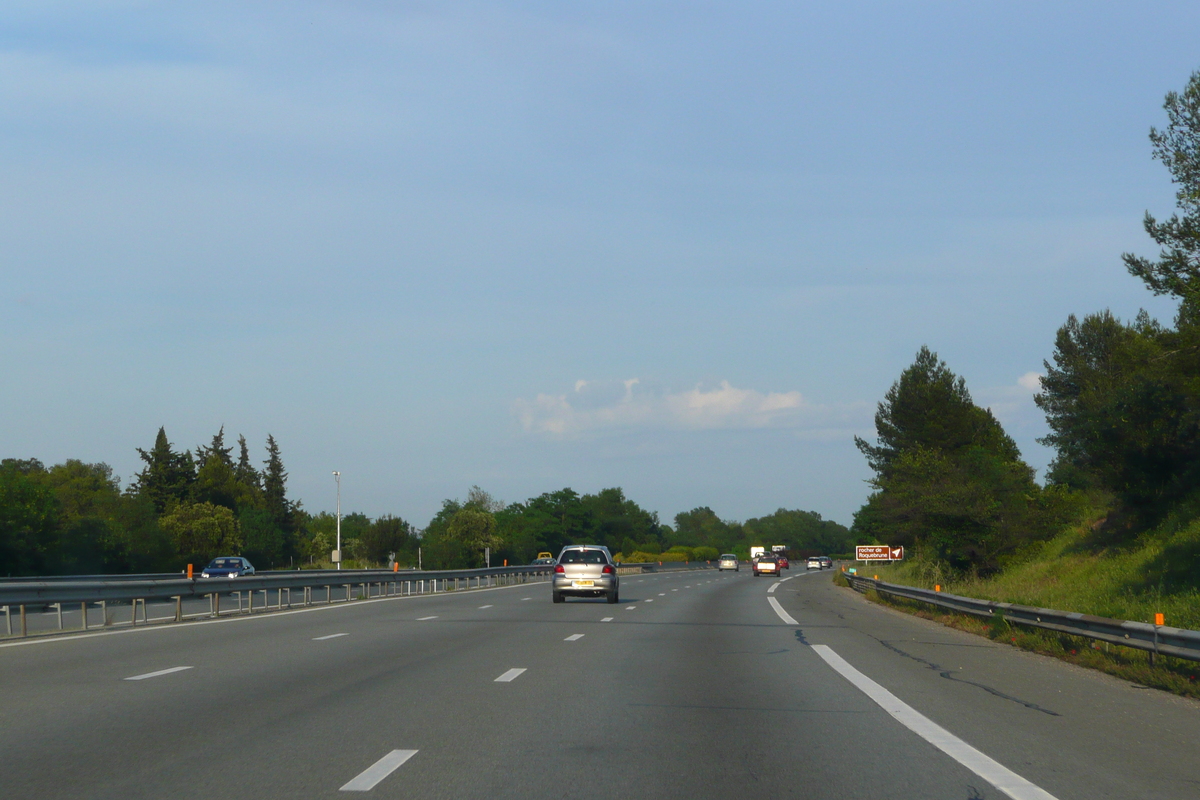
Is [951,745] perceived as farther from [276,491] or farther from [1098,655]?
[276,491]

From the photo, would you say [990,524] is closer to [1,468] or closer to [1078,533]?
[1078,533]

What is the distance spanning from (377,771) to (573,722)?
2681mm

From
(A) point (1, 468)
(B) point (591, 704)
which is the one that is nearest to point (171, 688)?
(B) point (591, 704)

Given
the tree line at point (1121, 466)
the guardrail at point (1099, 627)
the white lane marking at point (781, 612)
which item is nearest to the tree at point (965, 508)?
the tree line at point (1121, 466)

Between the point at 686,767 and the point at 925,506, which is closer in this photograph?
the point at 686,767

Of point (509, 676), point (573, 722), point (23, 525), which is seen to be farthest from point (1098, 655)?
point (23, 525)

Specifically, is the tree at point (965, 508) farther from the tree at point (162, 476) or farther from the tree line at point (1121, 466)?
the tree at point (162, 476)

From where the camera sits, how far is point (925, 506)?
152ft

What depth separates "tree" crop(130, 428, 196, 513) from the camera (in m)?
110

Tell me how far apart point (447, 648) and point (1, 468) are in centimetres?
6422

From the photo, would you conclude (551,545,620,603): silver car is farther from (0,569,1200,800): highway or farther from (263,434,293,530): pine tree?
(263,434,293,530): pine tree

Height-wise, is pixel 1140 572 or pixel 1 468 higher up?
pixel 1 468

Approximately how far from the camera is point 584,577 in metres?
34.3

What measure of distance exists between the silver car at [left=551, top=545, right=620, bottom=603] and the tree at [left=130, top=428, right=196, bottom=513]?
83.8 m
